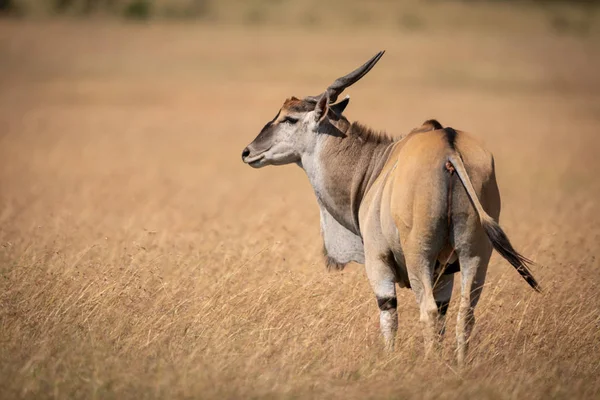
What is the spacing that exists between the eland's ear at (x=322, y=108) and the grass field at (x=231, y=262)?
1.36 meters

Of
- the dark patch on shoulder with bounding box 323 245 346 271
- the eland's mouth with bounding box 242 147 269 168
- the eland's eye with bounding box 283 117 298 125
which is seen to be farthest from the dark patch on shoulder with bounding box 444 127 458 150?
the eland's mouth with bounding box 242 147 269 168

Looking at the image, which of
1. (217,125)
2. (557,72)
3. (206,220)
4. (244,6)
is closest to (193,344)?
(206,220)

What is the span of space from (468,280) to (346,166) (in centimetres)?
156

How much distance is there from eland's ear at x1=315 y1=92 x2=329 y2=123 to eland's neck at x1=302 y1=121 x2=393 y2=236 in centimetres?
14

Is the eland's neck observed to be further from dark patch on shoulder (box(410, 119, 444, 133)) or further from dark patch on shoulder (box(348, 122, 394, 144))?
dark patch on shoulder (box(410, 119, 444, 133))

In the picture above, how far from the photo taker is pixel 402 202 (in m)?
5.90

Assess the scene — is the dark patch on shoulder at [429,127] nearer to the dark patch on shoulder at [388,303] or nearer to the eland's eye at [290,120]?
the eland's eye at [290,120]

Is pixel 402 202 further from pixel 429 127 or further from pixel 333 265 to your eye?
pixel 333 265

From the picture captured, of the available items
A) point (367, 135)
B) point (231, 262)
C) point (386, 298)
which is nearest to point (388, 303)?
point (386, 298)

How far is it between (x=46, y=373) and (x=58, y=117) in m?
22.9


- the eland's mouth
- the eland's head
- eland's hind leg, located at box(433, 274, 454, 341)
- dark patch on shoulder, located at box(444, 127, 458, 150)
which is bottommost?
eland's hind leg, located at box(433, 274, 454, 341)

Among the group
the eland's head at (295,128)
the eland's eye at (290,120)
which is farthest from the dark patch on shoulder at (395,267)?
the eland's eye at (290,120)

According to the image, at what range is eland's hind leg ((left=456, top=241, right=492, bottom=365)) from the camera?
19.4 ft

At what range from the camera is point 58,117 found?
90.0 ft
